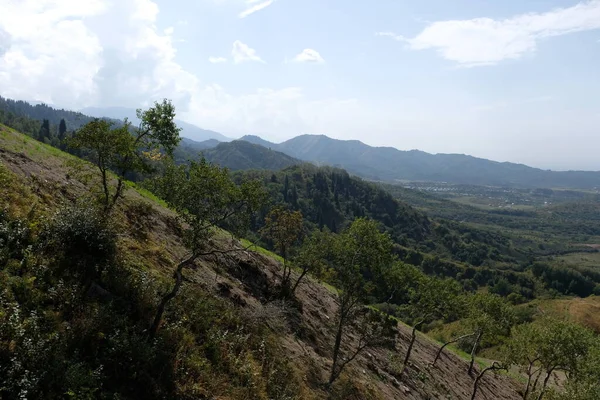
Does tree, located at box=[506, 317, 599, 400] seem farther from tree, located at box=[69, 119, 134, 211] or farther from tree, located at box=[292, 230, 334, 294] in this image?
tree, located at box=[69, 119, 134, 211]

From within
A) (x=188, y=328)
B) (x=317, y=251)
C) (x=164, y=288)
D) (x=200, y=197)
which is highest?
(x=200, y=197)

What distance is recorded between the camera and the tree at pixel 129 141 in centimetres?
1800

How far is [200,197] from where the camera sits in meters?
14.9

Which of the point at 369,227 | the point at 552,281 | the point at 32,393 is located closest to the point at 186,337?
the point at 32,393

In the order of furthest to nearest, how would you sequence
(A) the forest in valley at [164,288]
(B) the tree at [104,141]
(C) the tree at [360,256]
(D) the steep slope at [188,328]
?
1. (C) the tree at [360,256]
2. (B) the tree at [104,141]
3. (D) the steep slope at [188,328]
4. (A) the forest in valley at [164,288]

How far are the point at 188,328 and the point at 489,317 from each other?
29.1 m

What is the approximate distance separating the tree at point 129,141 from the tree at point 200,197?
3897 mm

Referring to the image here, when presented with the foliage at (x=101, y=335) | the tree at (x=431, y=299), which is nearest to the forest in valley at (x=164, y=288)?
the foliage at (x=101, y=335)

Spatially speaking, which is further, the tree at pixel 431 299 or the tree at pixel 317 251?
the tree at pixel 431 299

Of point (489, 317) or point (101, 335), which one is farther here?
point (489, 317)

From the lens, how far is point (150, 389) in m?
12.8

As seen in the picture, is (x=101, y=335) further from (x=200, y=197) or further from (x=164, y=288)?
(x=200, y=197)

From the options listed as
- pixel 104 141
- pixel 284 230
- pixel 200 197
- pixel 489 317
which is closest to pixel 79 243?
pixel 104 141

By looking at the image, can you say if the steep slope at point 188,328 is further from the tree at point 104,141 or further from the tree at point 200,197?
the tree at point 104,141
